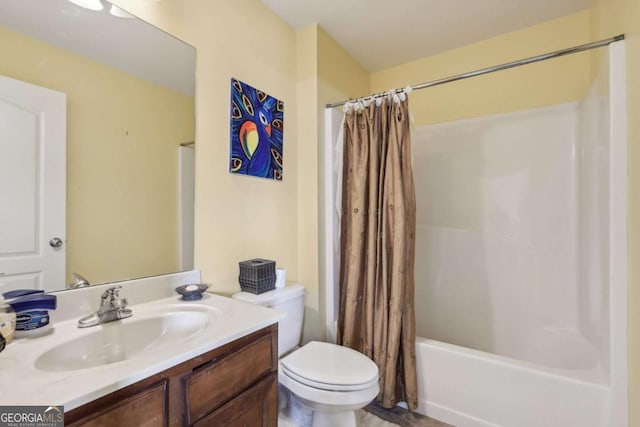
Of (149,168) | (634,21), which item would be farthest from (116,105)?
(634,21)

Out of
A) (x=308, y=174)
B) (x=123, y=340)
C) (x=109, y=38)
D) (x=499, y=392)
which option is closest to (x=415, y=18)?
(x=308, y=174)

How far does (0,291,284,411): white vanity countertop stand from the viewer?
0.56 m

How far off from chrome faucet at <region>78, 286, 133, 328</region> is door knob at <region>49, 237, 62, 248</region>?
0.22 m

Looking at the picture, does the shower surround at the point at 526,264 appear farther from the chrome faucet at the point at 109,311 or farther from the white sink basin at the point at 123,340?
the chrome faucet at the point at 109,311

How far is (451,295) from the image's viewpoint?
2.15m

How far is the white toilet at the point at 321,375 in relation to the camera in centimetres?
118

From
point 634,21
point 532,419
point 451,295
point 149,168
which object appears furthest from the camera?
point 451,295

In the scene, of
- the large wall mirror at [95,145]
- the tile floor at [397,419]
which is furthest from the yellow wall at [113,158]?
the tile floor at [397,419]

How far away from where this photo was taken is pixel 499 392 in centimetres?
139

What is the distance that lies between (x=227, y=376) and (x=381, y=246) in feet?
3.54

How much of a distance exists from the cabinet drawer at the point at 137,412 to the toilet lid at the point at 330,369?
656 millimetres

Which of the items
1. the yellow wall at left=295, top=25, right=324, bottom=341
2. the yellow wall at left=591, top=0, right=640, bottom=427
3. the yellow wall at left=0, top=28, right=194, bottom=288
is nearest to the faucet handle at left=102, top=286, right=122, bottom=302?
the yellow wall at left=0, top=28, right=194, bottom=288

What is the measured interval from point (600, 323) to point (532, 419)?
56cm

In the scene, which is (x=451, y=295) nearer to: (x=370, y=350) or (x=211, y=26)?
(x=370, y=350)
